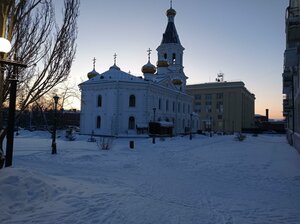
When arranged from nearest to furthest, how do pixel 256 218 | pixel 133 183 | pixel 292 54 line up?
pixel 256 218 < pixel 133 183 < pixel 292 54

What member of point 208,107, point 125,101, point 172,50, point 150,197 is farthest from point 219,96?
point 150,197

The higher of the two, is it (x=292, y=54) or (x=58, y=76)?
(x=292, y=54)

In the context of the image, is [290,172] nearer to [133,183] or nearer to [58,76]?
[133,183]

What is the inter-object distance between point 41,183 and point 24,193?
0.68 m

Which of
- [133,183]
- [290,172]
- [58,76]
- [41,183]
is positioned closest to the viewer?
[41,183]

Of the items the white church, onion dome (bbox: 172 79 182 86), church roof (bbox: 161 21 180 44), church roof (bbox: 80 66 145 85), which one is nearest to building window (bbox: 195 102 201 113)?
onion dome (bbox: 172 79 182 86)

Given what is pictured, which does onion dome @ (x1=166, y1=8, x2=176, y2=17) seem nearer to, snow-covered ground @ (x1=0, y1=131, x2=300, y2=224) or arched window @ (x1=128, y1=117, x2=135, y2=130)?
arched window @ (x1=128, y1=117, x2=135, y2=130)

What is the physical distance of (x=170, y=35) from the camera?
52.7 m

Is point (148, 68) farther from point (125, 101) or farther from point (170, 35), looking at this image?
point (170, 35)

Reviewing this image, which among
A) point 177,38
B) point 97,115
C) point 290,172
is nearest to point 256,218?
point 290,172

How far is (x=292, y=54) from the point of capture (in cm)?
1527

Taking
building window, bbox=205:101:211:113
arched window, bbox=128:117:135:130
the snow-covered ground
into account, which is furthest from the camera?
Result: building window, bbox=205:101:211:113

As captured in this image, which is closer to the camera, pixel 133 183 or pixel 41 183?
pixel 41 183

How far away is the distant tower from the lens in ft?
171
